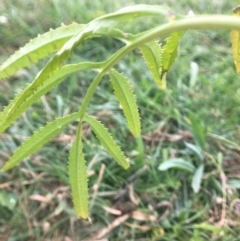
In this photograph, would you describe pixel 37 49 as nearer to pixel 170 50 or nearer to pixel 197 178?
pixel 170 50

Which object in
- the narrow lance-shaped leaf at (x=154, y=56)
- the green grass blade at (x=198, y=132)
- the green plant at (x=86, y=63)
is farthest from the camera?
the green grass blade at (x=198, y=132)

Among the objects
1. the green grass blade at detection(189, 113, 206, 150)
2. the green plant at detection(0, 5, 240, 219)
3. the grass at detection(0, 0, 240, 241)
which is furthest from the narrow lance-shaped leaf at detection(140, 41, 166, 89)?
the green grass blade at detection(189, 113, 206, 150)

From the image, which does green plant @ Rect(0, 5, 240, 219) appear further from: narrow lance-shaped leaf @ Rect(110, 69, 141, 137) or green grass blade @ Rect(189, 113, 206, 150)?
green grass blade @ Rect(189, 113, 206, 150)

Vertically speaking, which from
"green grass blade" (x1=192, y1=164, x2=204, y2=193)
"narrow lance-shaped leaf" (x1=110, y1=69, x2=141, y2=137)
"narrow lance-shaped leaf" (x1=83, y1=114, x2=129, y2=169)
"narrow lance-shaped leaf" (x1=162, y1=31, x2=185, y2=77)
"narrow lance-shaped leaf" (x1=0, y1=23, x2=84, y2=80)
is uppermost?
"narrow lance-shaped leaf" (x1=0, y1=23, x2=84, y2=80)

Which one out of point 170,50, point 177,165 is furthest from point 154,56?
point 177,165

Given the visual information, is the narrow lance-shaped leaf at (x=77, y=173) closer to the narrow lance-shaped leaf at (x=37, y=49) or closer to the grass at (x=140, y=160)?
the narrow lance-shaped leaf at (x=37, y=49)

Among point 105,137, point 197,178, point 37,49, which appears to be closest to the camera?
point 37,49

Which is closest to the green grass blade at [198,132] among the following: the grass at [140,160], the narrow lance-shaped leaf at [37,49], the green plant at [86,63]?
the grass at [140,160]
